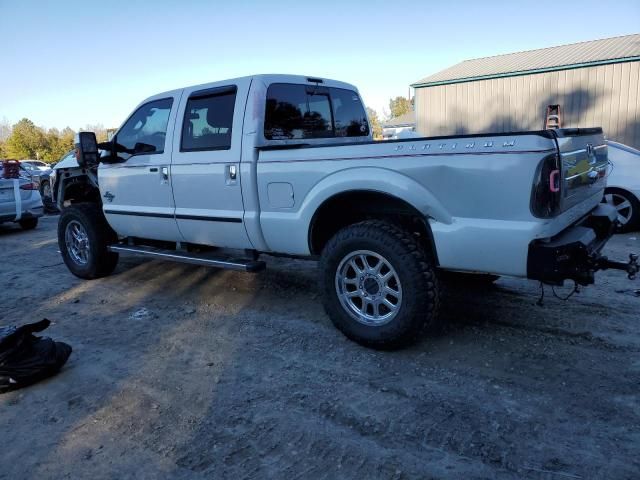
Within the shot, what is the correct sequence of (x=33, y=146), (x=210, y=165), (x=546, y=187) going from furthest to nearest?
(x=33, y=146), (x=210, y=165), (x=546, y=187)

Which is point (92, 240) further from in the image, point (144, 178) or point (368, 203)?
point (368, 203)

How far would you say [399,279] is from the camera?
354cm

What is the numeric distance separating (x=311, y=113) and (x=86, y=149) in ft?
8.62

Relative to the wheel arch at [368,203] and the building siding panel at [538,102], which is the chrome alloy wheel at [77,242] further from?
the building siding panel at [538,102]

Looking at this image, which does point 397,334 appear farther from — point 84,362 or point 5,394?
point 5,394

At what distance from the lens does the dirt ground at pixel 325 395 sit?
2.54m

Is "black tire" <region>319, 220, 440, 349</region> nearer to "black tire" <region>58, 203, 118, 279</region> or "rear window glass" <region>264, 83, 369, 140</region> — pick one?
"rear window glass" <region>264, 83, 369, 140</region>

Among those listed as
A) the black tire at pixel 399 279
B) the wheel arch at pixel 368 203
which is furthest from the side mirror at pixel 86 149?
the black tire at pixel 399 279

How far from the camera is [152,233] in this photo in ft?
17.9

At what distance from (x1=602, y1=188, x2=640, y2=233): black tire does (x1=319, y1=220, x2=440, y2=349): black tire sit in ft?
19.0

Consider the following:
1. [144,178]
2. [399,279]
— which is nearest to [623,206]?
[399,279]

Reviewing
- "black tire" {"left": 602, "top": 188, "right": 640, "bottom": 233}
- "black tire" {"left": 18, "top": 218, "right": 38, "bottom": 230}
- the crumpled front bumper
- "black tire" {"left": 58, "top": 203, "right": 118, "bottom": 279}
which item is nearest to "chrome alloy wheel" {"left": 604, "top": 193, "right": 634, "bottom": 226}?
"black tire" {"left": 602, "top": 188, "right": 640, "bottom": 233}

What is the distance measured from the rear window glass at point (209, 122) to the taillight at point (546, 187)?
261 centimetres

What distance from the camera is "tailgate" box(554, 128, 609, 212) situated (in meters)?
3.15
